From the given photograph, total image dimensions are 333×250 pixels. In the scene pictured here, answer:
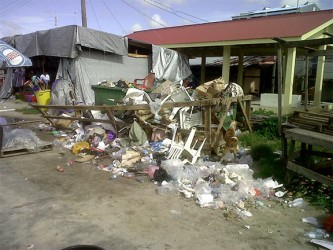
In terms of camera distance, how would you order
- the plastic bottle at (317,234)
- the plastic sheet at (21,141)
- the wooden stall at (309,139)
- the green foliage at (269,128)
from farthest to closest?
the green foliage at (269,128)
the plastic sheet at (21,141)
the wooden stall at (309,139)
the plastic bottle at (317,234)

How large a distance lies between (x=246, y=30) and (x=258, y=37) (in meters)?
1.55

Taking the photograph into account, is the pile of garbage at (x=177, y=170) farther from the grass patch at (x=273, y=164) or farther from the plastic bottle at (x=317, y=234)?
the plastic bottle at (x=317, y=234)

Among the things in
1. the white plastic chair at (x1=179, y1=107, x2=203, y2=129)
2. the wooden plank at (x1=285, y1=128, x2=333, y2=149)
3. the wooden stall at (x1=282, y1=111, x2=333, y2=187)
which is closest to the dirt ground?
the wooden stall at (x1=282, y1=111, x2=333, y2=187)

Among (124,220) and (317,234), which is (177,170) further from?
(317,234)

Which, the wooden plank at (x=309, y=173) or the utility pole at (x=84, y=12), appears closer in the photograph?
the wooden plank at (x=309, y=173)

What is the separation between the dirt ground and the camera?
3.03m

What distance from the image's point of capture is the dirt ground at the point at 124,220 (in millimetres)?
3027

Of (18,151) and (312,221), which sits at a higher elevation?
(18,151)

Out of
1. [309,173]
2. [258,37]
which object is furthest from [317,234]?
[258,37]

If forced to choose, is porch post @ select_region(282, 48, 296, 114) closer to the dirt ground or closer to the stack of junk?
the stack of junk

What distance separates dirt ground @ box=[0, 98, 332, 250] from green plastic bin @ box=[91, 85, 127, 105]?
3666mm

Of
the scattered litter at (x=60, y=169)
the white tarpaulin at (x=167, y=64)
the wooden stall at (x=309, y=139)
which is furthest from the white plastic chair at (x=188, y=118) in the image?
the white tarpaulin at (x=167, y=64)

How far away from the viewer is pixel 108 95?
8.55 metres

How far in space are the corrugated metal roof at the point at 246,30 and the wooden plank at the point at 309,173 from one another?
21.9 ft
